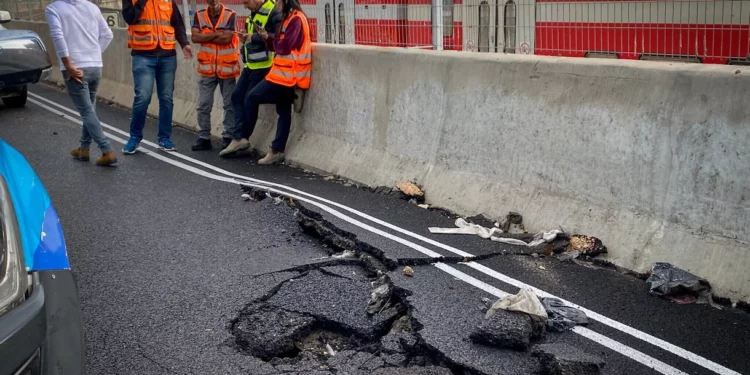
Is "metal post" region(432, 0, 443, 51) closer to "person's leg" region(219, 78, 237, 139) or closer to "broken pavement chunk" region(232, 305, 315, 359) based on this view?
"person's leg" region(219, 78, 237, 139)

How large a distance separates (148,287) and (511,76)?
129 inches

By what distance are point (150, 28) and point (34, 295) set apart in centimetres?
771

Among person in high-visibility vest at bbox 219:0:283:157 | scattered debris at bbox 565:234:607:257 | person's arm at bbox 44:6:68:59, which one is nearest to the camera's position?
scattered debris at bbox 565:234:607:257

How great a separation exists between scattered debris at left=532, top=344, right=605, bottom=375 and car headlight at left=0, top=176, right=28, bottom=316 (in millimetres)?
2470

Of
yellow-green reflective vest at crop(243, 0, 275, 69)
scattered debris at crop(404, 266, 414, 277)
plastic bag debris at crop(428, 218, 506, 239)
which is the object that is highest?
yellow-green reflective vest at crop(243, 0, 275, 69)

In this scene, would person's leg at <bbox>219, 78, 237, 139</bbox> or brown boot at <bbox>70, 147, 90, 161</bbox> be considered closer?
brown boot at <bbox>70, 147, 90, 161</bbox>

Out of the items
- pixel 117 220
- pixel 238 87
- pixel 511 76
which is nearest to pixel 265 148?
pixel 238 87

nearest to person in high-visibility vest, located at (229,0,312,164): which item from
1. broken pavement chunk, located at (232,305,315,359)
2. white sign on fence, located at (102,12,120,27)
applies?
broken pavement chunk, located at (232,305,315,359)

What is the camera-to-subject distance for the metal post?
7805mm

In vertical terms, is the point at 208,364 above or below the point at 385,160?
below

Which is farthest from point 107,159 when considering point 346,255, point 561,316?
point 561,316

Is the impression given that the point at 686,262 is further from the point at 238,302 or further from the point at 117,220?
the point at 117,220

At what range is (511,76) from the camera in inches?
260

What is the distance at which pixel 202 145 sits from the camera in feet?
33.9
